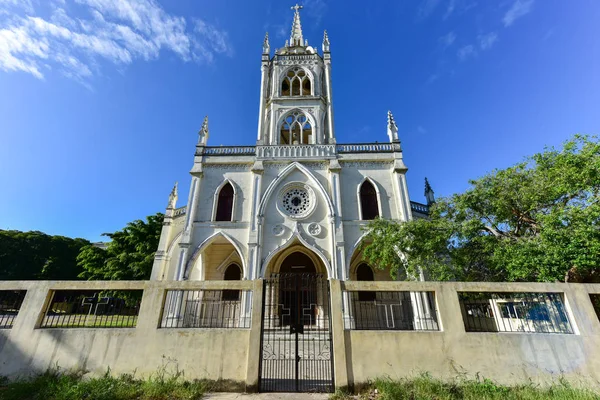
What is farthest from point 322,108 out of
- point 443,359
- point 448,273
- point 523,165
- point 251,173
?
point 443,359

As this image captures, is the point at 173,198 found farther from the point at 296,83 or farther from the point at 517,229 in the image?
the point at 517,229

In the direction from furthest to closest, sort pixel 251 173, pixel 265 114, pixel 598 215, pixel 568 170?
1. pixel 265 114
2. pixel 251 173
3. pixel 568 170
4. pixel 598 215

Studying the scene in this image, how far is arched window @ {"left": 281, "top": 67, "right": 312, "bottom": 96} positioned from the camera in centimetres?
1897

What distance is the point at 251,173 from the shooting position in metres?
15.0

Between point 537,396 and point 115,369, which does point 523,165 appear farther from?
point 115,369

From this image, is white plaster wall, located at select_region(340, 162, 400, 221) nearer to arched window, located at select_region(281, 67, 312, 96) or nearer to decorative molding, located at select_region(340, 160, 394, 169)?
decorative molding, located at select_region(340, 160, 394, 169)

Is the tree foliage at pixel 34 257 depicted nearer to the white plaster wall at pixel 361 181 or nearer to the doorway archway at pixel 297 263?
the doorway archway at pixel 297 263

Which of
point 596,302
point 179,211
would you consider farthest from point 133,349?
point 179,211

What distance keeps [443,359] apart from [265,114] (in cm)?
1665

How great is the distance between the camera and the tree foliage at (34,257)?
27.2 m

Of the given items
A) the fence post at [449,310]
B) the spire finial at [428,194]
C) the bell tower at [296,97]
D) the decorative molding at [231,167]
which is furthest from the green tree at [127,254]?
the spire finial at [428,194]

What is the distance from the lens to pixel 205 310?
5.97 meters

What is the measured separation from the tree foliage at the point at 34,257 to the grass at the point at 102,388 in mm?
30456

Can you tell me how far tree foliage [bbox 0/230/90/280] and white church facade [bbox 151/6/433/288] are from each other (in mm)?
22721
